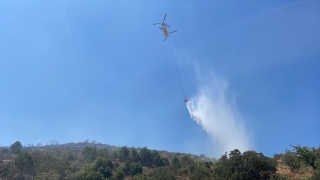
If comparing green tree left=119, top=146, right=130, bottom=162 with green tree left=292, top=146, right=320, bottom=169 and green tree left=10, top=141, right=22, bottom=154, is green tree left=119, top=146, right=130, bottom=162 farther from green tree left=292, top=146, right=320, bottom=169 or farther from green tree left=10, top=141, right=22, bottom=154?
green tree left=292, top=146, right=320, bottom=169

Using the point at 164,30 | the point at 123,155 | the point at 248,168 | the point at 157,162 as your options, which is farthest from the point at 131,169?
the point at 164,30

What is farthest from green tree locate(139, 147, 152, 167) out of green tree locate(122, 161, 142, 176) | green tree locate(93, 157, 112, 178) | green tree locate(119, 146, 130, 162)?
green tree locate(93, 157, 112, 178)

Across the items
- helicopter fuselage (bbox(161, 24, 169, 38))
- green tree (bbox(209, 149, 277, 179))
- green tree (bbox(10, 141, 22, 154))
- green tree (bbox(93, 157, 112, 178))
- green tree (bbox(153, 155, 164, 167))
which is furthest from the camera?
green tree (bbox(10, 141, 22, 154))

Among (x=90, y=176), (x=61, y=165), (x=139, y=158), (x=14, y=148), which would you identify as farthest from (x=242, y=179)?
(x=14, y=148)

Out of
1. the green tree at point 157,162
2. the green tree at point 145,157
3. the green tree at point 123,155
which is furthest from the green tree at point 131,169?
the green tree at point 145,157

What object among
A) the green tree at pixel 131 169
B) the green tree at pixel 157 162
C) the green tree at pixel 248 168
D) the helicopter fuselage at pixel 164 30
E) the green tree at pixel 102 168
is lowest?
the green tree at pixel 248 168

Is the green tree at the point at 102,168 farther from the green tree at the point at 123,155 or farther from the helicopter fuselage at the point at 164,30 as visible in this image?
the helicopter fuselage at the point at 164,30

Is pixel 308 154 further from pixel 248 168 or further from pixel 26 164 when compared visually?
pixel 26 164

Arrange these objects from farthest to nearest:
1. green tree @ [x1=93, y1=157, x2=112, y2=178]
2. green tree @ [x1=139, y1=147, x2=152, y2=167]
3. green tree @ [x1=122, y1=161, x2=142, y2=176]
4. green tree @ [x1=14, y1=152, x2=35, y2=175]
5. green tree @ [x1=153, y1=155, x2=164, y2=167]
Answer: green tree @ [x1=139, y1=147, x2=152, y2=167]
green tree @ [x1=153, y1=155, x2=164, y2=167]
green tree @ [x1=122, y1=161, x2=142, y2=176]
green tree @ [x1=93, y1=157, x2=112, y2=178]
green tree @ [x1=14, y1=152, x2=35, y2=175]

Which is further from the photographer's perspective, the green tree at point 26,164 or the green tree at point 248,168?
the green tree at point 26,164

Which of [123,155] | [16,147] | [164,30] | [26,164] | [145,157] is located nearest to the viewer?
[164,30]

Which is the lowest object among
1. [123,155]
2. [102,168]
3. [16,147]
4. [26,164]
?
[26,164]
